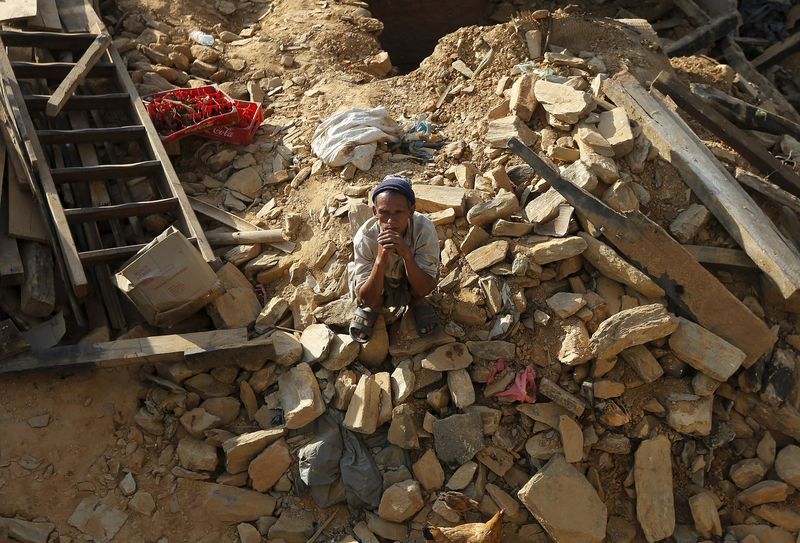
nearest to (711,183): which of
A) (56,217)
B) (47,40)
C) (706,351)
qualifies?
(706,351)

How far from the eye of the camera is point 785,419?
4.58 metres

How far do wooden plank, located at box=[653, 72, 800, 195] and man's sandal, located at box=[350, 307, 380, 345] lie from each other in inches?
121

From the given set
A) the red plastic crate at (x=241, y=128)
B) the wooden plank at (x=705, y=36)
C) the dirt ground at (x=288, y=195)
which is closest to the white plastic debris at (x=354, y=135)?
the dirt ground at (x=288, y=195)

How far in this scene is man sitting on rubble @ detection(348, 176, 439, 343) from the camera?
4113 millimetres

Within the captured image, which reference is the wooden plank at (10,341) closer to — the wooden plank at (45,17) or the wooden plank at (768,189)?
the wooden plank at (45,17)

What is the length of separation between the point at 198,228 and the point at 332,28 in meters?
3.10

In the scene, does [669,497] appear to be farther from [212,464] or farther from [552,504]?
[212,464]

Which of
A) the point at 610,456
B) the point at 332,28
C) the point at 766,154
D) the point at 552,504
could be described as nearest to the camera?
the point at 552,504

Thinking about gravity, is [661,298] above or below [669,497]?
above

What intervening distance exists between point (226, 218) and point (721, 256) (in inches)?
140

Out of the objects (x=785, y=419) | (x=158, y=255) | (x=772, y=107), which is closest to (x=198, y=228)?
(x=158, y=255)

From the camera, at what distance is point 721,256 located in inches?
192

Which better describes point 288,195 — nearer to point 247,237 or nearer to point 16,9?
point 247,237

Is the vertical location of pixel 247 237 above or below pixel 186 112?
below
